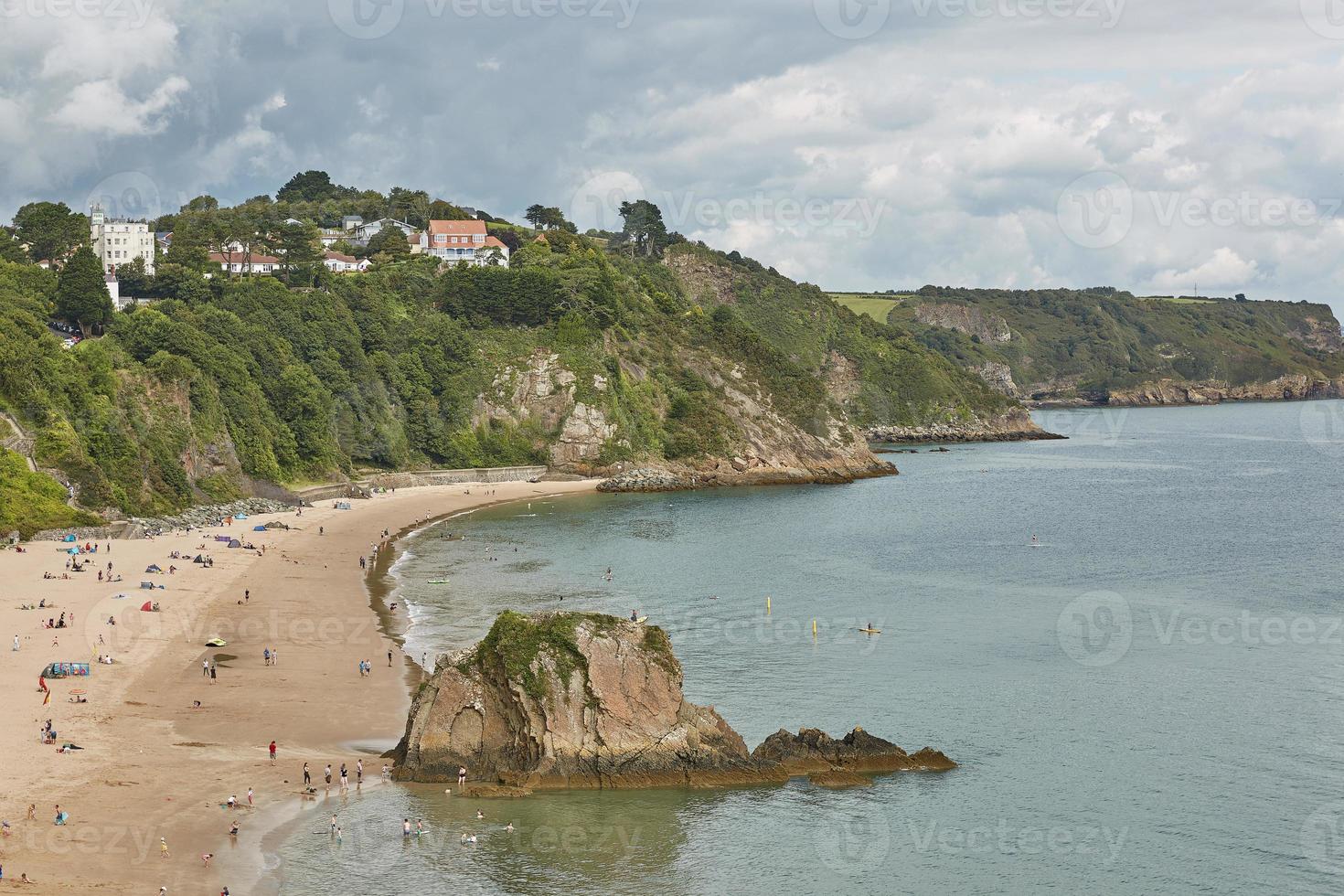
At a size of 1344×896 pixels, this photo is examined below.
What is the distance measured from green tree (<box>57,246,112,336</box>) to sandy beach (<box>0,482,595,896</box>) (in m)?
34.5

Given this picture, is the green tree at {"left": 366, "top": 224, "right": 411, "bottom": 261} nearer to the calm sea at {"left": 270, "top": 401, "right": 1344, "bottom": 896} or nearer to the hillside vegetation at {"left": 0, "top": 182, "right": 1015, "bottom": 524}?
the hillside vegetation at {"left": 0, "top": 182, "right": 1015, "bottom": 524}

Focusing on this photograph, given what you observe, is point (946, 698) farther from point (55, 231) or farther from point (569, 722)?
point (55, 231)

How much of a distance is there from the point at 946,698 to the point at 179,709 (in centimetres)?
2799

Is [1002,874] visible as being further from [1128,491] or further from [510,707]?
[1128,491]

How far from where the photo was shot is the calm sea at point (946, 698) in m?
33.4

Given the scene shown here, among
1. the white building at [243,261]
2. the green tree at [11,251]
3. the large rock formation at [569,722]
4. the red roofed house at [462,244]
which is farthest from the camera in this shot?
the red roofed house at [462,244]

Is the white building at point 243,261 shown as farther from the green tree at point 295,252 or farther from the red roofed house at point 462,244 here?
the red roofed house at point 462,244

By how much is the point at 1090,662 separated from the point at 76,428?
6656cm

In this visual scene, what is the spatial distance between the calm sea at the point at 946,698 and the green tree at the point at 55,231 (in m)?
63.1

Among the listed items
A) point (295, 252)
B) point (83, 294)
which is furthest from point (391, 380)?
point (83, 294)

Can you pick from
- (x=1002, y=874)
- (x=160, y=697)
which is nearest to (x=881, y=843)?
(x=1002, y=874)

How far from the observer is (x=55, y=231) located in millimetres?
130875

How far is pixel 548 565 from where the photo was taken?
77750 mm

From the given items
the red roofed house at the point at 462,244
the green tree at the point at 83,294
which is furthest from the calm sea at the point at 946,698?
the red roofed house at the point at 462,244
